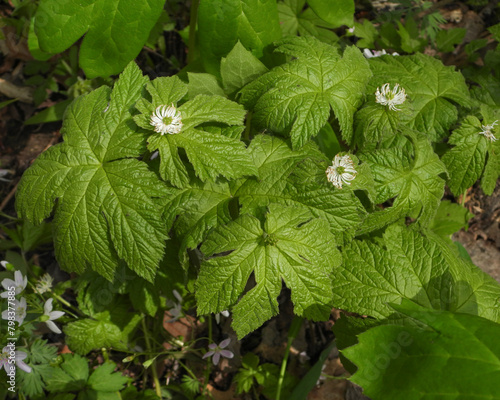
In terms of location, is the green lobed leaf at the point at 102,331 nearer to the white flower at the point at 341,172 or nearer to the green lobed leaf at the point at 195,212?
the green lobed leaf at the point at 195,212

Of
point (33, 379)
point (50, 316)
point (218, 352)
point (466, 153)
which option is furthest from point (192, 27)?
point (33, 379)

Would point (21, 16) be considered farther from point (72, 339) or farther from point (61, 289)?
point (72, 339)

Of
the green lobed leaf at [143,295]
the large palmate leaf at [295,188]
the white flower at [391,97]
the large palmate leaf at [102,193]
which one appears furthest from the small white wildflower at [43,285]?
the white flower at [391,97]

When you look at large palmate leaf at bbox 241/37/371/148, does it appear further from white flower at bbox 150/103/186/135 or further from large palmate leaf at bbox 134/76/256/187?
white flower at bbox 150/103/186/135

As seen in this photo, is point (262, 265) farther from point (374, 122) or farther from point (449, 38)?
point (449, 38)

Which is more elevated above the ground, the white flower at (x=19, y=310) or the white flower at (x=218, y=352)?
the white flower at (x=19, y=310)
